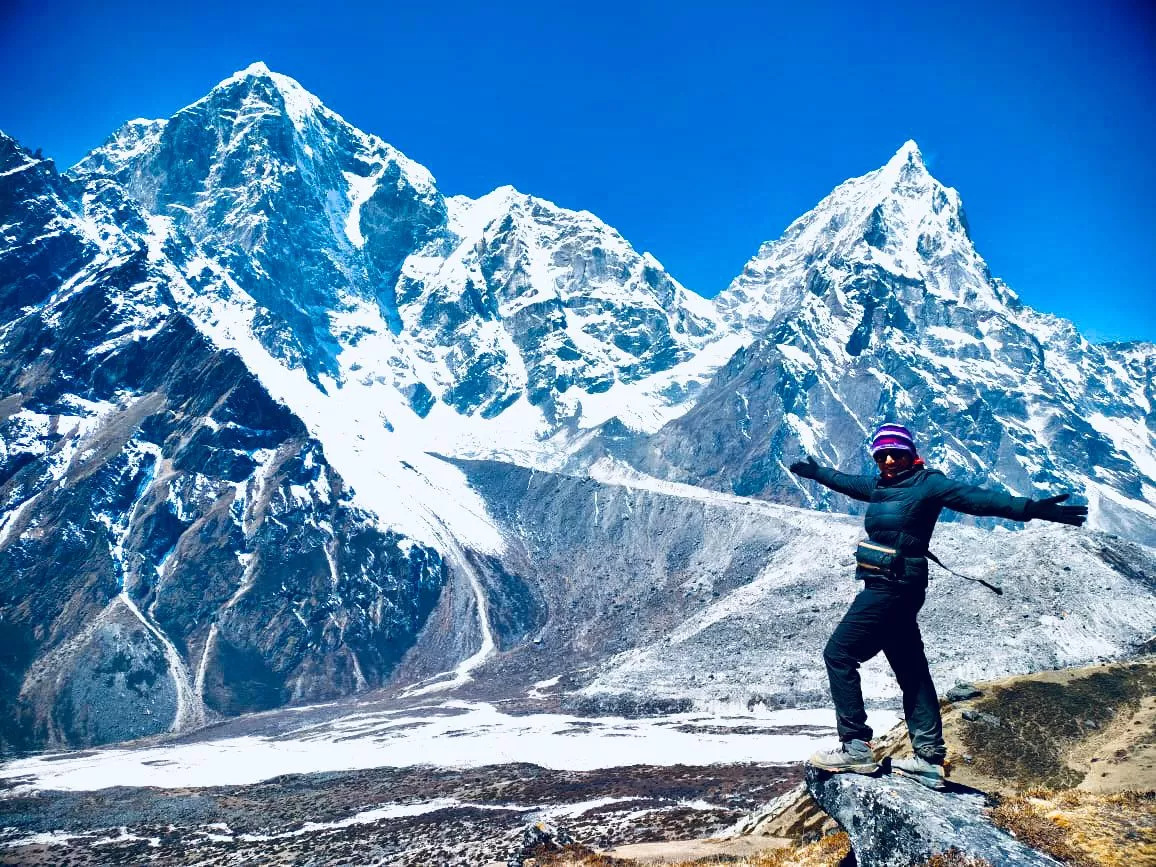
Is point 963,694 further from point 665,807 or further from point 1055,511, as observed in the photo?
point 1055,511

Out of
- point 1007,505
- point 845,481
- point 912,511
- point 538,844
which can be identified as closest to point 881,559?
point 912,511

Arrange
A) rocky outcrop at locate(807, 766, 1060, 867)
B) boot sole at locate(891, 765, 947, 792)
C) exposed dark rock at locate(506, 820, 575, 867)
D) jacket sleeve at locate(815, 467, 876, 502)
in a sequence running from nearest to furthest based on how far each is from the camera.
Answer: rocky outcrop at locate(807, 766, 1060, 867)
boot sole at locate(891, 765, 947, 792)
jacket sleeve at locate(815, 467, 876, 502)
exposed dark rock at locate(506, 820, 575, 867)

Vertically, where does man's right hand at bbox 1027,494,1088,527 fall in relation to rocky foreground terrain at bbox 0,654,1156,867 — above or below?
above

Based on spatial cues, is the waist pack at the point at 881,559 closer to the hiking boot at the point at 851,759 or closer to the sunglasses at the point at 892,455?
the sunglasses at the point at 892,455

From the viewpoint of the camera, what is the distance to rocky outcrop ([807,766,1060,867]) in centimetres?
1055

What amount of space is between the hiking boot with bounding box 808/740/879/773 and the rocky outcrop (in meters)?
0.17

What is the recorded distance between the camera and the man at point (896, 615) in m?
11.9

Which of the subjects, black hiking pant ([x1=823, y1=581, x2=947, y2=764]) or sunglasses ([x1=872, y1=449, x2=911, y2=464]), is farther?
sunglasses ([x1=872, y1=449, x2=911, y2=464])

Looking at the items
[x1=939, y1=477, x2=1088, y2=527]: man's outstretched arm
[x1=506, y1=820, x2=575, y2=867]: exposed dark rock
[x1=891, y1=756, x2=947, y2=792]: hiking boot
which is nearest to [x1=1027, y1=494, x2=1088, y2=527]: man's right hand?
[x1=939, y1=477, x2=1088, y2=527]: man's outstretched arm

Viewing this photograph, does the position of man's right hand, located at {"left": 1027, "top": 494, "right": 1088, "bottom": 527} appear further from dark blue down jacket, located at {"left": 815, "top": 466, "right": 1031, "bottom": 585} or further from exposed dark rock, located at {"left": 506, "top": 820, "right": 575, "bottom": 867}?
exposed dark rock, located at {"left": 506, "top": 820, "right": 575, "bottom": 867}

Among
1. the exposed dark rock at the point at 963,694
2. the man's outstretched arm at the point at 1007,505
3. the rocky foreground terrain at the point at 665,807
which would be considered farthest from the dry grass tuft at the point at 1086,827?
the exposed dark rock at the point at 963,694

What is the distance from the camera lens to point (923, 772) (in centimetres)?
1226

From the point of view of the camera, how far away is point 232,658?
19362 cm

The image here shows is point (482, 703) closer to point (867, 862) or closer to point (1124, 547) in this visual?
point (1124, 547)
